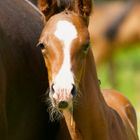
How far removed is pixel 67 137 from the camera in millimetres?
6605

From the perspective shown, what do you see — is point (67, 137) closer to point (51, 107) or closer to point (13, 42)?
point (51, 107)

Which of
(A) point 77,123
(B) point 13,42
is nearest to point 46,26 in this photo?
(B) point 13,42

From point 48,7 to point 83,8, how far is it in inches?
10.4

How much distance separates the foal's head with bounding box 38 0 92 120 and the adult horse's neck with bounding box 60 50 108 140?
257mm

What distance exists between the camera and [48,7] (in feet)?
21.9

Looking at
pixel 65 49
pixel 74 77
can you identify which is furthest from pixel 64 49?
pixel 74 77

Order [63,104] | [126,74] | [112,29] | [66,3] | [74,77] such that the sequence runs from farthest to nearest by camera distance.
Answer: [126,74] < [112,29] < [66,3] < [74,77] < [63,104]

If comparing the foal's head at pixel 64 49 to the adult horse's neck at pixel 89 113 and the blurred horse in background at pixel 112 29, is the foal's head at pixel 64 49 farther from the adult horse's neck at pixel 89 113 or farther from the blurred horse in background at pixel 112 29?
the blurred horse in background at pixel 112 29

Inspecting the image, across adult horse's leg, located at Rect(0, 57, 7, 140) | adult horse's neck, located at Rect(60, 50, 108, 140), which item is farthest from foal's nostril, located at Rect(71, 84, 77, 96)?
adult horse's leg, located at Rect(0, 57, 7, 140)

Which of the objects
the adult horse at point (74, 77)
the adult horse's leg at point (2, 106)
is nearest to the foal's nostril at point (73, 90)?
the adult horse at point (74, 77)

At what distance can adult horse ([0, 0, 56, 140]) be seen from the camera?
21.3 feet

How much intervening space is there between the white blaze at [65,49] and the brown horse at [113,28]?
11.6m

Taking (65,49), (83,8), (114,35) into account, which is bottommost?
(114,35)

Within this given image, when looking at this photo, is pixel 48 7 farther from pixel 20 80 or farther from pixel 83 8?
pixel 20 80
